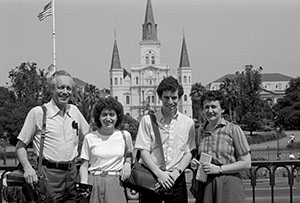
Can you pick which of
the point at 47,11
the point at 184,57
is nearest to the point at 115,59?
the point at 184,57

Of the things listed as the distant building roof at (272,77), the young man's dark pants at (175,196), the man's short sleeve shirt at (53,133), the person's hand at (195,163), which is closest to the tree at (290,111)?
the distant building roof at (272,77)

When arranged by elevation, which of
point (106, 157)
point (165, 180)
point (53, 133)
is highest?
point (53, 133)

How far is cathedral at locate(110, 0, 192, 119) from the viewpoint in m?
111

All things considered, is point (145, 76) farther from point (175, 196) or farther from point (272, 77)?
point (175, 196)

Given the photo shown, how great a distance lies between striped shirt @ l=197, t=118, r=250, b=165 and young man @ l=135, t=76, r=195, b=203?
242 mm

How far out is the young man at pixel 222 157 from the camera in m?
4.61

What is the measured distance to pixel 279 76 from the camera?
479 feet

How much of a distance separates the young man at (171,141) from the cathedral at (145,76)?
10275cm

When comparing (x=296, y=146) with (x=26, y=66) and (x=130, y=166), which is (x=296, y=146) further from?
(x=130, y=166)

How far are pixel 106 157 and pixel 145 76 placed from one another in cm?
10746

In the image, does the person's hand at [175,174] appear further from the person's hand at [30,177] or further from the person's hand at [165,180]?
the person's hand at [30,177]

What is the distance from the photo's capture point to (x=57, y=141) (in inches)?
182

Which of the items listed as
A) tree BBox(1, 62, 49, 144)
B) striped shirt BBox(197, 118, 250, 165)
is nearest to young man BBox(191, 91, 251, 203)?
striped shirt BBox(197, 118, 250, 165)

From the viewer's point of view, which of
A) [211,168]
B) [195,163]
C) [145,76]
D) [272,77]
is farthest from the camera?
[272,77]
